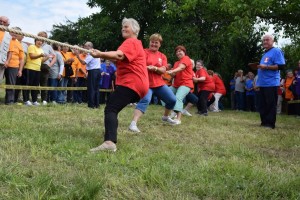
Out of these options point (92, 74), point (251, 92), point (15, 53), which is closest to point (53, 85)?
point (92, 74)

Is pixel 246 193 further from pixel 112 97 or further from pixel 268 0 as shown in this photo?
pixel 268 0

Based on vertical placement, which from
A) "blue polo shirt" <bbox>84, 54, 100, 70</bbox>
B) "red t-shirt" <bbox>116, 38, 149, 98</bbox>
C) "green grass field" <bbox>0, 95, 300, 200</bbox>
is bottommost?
"green grass field" <bbox>0, 95, 300, 200</bbox>

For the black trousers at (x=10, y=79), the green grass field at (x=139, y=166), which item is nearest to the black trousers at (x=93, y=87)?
the black trousers at (x=10, y=79)

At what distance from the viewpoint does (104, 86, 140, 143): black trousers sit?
190 inches

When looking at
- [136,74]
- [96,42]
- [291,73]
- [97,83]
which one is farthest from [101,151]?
[96,42]

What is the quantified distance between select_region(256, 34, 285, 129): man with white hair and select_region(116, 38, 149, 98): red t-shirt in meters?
4.09

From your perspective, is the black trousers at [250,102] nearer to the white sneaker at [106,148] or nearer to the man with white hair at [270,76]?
the man with white hair at [270,76]

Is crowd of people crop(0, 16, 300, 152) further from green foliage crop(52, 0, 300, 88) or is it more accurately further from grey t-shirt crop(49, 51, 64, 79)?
green foliage crop(52, 0, 300, 88)

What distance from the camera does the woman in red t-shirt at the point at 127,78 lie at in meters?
4.90

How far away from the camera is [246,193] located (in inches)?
129

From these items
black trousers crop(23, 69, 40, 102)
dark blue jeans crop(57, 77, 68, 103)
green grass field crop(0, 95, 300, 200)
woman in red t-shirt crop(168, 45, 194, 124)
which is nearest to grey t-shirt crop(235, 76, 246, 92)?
dark blue jeans crop(57, 77, 68, 103)

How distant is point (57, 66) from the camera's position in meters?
11.7

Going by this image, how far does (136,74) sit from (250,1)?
34.8 ft

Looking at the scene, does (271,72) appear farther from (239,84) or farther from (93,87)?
(239,84)
